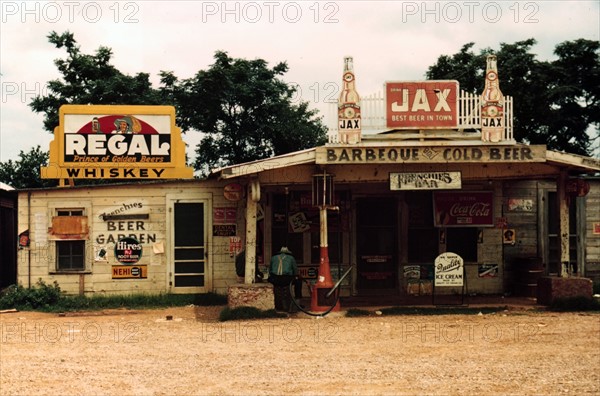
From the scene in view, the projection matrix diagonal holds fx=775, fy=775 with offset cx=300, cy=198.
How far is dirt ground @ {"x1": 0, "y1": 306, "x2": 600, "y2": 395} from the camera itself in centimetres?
946

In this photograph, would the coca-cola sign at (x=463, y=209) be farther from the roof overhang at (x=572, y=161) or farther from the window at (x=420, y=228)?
the roof overhang at (x=572, y=161)

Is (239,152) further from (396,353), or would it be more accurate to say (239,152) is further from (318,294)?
(396,353)

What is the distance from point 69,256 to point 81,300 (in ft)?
4.00

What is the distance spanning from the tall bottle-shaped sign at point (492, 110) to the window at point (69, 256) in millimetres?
9871

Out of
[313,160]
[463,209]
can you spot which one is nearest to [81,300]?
[313,160]

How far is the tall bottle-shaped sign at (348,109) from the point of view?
52.6 ft

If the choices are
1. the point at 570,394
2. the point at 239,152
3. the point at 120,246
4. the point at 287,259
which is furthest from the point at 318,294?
the point at 239,152

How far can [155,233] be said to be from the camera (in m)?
18.9

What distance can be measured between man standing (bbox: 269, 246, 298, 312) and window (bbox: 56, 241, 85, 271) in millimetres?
→ 5253

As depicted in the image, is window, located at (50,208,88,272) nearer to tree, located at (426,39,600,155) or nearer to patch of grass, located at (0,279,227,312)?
patch of grass, located at (0,279,227,312)

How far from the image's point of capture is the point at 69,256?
18797 millimetres

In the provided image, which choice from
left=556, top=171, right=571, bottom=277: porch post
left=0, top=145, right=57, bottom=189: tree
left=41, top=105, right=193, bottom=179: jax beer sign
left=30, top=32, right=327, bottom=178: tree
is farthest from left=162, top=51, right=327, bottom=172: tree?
left=556, top=171, right=571, bottom=277: porch post

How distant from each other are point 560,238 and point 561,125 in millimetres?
18429

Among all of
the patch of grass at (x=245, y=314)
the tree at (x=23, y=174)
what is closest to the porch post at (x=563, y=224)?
the patch of grass at (x=245, y=314)
